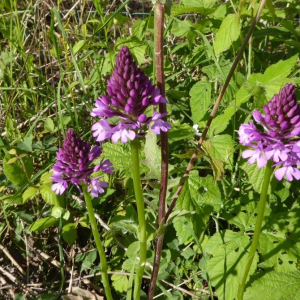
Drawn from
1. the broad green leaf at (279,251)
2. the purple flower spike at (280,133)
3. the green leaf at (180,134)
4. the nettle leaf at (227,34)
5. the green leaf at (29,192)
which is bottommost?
the broad green leaf at (279,251)

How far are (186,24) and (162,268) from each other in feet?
5.29

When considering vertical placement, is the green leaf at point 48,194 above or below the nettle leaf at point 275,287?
above

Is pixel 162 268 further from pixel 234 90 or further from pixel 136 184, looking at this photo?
pixel 234 90

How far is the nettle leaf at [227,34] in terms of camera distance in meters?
2.28

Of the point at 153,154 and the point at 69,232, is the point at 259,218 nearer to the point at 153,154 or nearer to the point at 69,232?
the point at 153,154

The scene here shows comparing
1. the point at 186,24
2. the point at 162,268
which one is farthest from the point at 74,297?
the point at 186,24

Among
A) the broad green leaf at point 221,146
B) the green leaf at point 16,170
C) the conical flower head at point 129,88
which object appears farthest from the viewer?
the green leaf at point 16,170

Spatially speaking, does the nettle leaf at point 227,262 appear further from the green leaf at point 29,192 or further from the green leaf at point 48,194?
the green leaf at point 29,192

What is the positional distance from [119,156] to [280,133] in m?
1.07

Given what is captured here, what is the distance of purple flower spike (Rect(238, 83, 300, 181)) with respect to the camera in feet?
4.99

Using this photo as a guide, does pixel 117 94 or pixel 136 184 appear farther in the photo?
pixel 136 184

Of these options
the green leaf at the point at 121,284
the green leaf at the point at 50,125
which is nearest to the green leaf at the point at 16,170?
the green leaf at the point at 50,125

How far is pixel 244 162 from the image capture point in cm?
202

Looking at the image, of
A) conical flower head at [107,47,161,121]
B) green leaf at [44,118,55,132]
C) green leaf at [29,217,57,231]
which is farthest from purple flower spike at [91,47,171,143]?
green leaf at [44,118,55,132]
